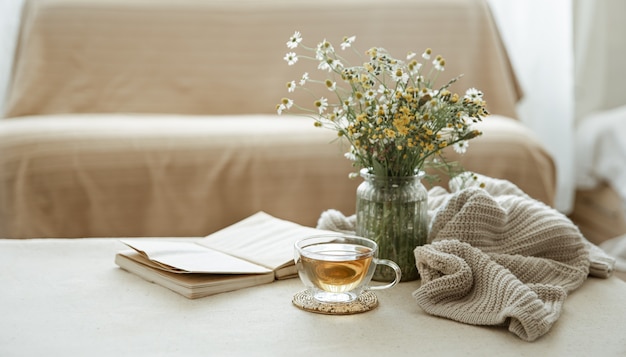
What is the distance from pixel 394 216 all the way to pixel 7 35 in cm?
219

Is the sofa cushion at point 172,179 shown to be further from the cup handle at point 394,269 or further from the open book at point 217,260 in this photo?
the cup handle at point 394,269

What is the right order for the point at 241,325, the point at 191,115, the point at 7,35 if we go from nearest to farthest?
the point at 241,325 < the point at 191,115 < the point at 7,35

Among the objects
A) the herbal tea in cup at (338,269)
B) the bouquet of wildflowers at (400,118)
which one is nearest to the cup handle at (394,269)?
the herbal tea in cup at (338,269)

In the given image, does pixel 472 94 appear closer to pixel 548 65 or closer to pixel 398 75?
pixel 398 75

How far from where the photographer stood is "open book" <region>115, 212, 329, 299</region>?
3.80 feet

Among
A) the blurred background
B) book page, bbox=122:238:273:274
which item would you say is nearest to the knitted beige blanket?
book page, bbox=122:238:273:274

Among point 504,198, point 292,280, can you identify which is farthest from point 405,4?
point 292,280

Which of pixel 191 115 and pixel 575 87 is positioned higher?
pixel 191 115

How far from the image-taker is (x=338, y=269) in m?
1.08

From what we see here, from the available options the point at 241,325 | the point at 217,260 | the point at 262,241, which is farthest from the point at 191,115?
the point at 241,325

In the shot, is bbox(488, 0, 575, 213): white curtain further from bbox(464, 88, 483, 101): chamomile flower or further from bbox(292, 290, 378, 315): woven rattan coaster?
bbox(292, 290, 378, 315): woven rattan coaster

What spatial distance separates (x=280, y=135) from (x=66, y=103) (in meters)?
0.87

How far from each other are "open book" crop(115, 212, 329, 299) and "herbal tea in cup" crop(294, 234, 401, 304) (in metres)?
0.11

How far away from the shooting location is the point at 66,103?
8.80ft
